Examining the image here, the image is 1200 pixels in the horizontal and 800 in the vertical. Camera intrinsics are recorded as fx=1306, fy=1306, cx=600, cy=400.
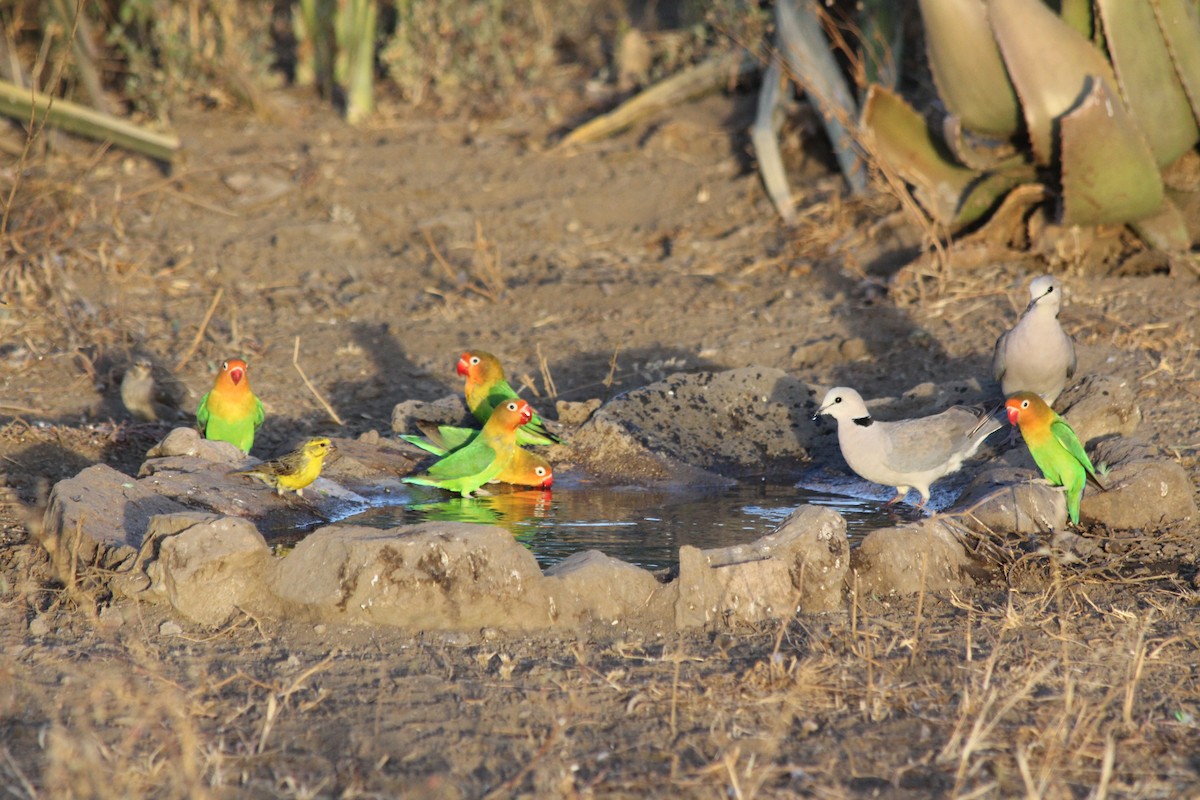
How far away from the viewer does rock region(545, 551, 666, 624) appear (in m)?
4.07

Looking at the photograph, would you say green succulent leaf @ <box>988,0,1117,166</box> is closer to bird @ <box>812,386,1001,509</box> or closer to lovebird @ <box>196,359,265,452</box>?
bird @ <box>812,386,1001,509</box>

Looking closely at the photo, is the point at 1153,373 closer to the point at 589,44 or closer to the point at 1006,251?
the point at 1006,251

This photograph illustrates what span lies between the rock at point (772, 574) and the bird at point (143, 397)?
3433 mm

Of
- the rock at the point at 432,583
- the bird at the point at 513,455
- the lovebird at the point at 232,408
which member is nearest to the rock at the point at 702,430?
the bird at the point at 513,455

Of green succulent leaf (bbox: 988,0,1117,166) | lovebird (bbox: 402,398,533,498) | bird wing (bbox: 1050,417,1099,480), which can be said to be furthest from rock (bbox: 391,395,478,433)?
green succulent leaf (bbox: 988,0,1117,166)

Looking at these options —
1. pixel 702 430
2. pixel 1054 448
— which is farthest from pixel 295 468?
pixel 1054 448

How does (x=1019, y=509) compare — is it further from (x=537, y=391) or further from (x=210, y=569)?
(x=537, y=391)

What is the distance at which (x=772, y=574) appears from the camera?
4168 mm

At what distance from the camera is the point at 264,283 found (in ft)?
28.0

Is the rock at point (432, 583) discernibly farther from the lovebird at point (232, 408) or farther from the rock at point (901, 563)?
the lovebird at point (232, 408)

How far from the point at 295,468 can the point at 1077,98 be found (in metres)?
4.59

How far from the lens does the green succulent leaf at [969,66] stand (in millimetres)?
6945

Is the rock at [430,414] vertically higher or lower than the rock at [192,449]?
lower

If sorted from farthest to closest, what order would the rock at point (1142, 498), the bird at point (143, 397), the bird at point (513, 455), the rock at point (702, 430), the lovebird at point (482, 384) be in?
the bird at point (143, 397)
the lovebird at point (482, 384)
the rock at point (702, 430)
the bird at point (513, 455)
the rock at point (1142, 498)
